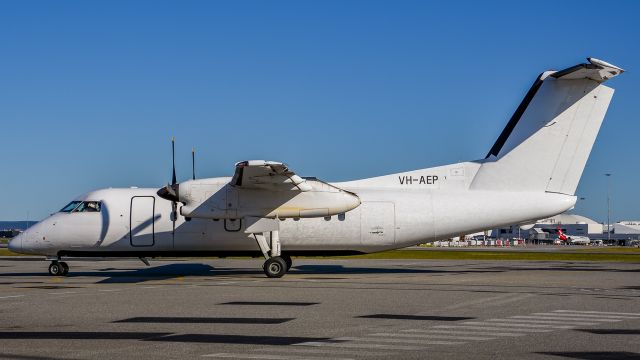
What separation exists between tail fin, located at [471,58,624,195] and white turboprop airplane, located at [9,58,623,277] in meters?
0.03

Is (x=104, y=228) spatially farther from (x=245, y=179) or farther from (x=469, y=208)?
(x=469, y=208)

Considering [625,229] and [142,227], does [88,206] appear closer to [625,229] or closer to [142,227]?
[142,227]

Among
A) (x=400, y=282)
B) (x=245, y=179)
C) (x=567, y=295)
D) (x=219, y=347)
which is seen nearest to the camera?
(x=219, y=347)

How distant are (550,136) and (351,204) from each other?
7.35 m

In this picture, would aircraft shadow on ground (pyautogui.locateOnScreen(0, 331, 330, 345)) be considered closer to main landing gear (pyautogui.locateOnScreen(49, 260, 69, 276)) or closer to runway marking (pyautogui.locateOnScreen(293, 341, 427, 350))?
runway marking (pyautogui.locateOnScreen(293, 341, 427, 350))

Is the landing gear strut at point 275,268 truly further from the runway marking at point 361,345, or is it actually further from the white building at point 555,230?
the white building at point 555,230

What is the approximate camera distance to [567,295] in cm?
1758

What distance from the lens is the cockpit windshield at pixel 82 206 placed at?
26547 mm

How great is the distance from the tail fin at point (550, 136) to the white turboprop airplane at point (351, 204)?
3 centimetres

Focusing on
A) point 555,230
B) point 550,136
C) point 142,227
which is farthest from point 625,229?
point 142,227

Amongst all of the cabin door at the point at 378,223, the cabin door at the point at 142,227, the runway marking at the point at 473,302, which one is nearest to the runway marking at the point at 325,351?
the runway marking at the point at 473,302

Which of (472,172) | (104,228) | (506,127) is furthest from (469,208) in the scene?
(104,228)

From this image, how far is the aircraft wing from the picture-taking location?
22125 mm

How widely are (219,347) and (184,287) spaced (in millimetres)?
10915
